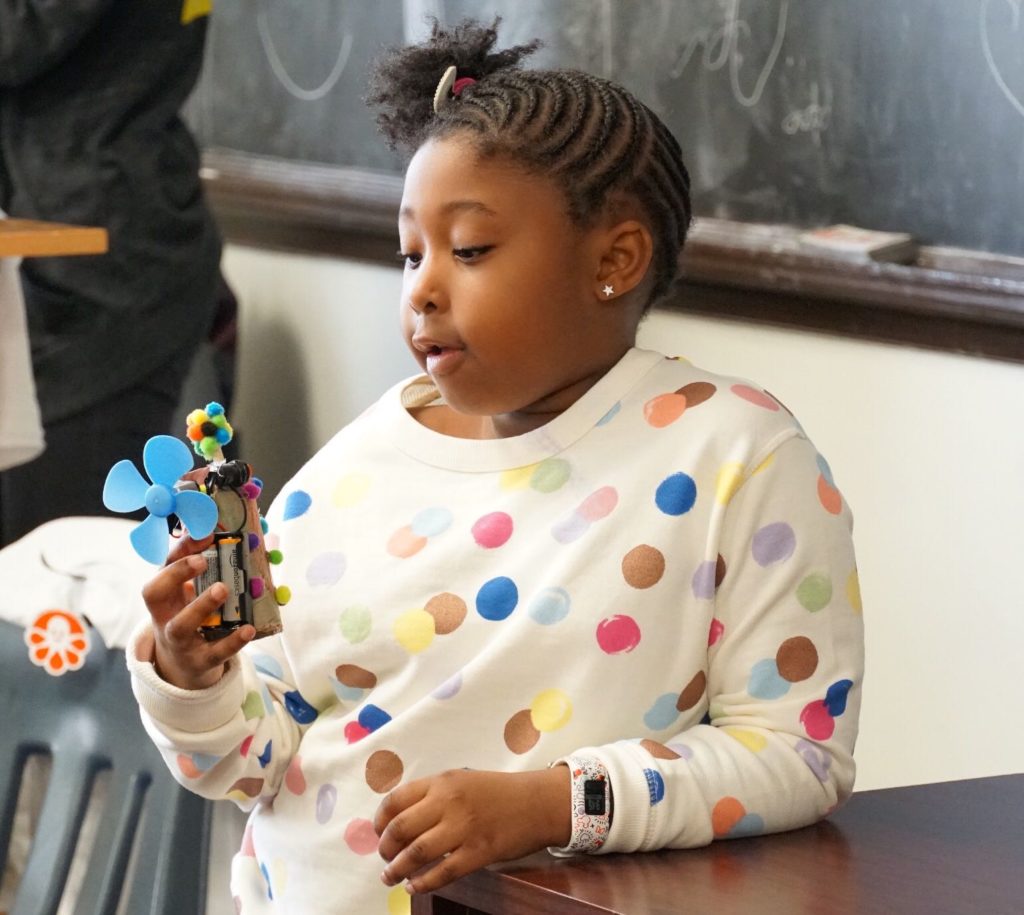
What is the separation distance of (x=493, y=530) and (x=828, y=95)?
85 cm

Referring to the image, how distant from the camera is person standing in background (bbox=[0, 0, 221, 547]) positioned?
7.80 ft

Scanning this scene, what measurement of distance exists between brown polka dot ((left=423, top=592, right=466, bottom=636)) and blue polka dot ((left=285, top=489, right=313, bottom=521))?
148mm

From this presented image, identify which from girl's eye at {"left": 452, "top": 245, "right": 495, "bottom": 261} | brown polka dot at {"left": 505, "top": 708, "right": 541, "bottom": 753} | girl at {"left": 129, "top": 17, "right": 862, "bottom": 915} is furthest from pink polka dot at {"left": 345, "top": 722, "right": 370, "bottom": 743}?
girl's eye at {"left": 452, "top": 245, "right": 495, "bottom": 261}

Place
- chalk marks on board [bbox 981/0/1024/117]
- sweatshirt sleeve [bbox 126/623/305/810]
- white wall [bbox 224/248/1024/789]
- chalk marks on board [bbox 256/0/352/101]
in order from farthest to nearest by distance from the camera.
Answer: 1. chalk marks on board [bbox 256/0/352/101]
2. white wall [bbox 224/248/1024/789]
3. chalk marks on board [bbox 981/0/1024/117]
4. sweatshirt sleeve [bbox 126/623/305/810]

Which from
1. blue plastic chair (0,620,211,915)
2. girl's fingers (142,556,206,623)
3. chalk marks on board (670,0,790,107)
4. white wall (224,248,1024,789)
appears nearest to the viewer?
girl's fingers (142,556,206,623)

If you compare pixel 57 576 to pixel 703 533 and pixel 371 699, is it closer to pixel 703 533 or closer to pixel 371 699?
pixel 371 699

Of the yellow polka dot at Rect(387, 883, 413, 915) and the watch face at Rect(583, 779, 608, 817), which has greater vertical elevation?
the watch face at Rect(583, 779, 608, 817)

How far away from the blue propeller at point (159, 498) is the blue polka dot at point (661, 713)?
0.97 ft

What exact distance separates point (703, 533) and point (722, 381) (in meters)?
0.12

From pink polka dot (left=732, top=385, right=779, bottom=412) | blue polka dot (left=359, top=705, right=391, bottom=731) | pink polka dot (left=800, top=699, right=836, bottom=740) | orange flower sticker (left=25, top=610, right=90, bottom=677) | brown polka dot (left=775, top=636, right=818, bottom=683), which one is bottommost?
orange flower sticker (left=25, top=610, right=90, bottom=677)

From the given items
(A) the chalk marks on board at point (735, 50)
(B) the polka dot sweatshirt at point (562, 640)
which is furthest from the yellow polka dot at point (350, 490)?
(A) the chalk marks on board at point (735, 50)

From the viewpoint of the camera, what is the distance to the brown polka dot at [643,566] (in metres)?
1.06

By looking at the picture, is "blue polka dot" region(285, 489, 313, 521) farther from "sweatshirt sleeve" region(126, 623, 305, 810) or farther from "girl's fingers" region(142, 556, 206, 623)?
"girl's fingers" region(142, 556, 206, 623)

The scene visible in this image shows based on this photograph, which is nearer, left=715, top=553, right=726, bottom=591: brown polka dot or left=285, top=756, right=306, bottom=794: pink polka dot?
left=715, top=553, right=726, bottom=591: brown polka dot
